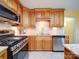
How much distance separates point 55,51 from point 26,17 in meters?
2.41

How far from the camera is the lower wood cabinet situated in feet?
23.4

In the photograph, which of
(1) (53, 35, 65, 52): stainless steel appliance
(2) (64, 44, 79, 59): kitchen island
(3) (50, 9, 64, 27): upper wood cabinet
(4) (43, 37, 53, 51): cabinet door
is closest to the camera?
(2) (64, 44, 79, 59): kitchen island

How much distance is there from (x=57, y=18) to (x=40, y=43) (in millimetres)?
1710

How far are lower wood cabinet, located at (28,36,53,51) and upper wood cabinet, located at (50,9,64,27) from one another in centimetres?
92

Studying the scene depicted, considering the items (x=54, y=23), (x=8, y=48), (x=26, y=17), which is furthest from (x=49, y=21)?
(x=8, y=48)

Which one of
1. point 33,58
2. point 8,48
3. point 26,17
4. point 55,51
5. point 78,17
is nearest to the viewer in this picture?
point 8,48

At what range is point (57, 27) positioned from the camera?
7691mm

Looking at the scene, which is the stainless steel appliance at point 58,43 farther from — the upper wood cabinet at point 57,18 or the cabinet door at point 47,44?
the upper wood cabinet at point 57,18

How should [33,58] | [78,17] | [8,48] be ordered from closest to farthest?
[8,48]
[33,58]
[78,17]

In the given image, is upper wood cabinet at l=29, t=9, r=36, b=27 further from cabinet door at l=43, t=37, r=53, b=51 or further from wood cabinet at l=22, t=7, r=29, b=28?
cabinet door at l=43, t=37, r=53, b=51

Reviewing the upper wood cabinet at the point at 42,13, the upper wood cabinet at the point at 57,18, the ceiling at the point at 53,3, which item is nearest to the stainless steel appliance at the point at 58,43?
the upper wood cabinet at the point at 57,18

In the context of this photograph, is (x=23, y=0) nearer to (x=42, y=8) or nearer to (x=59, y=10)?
(x=42, y=8)

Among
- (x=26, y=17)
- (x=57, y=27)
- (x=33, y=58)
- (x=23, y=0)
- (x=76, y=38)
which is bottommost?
(x=33, y=58)

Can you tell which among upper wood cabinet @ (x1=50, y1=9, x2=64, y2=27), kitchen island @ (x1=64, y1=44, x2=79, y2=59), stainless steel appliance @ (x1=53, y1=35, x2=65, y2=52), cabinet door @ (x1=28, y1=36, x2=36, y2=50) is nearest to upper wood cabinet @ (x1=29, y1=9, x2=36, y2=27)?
cabinet door @ (x1=28, y1=36, x2=36, y2=50)
